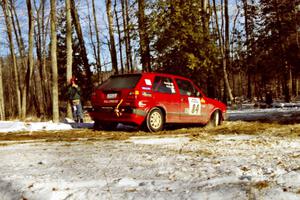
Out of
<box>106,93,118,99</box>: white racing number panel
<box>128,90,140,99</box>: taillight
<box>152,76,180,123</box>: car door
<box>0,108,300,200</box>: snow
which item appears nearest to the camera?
<box>0,108,300,200</box>: snow

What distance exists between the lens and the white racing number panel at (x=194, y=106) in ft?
36.8

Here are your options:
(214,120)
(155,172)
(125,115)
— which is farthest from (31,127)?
(155,172)

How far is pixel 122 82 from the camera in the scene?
392 inches

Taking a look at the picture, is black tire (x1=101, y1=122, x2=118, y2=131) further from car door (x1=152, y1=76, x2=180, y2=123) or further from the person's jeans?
the person's jeans

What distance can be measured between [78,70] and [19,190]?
3314 cm

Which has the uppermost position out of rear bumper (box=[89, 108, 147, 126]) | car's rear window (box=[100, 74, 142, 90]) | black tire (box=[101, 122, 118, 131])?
car's rear window (box=[100, 74, 142, 90])

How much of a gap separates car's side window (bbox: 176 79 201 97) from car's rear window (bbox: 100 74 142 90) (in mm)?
1657

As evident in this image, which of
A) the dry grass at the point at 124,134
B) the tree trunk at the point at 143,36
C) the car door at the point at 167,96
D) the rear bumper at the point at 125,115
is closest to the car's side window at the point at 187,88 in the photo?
the car door at the point at 167,96

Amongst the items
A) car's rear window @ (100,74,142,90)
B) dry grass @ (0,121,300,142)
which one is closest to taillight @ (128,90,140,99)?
car's rear window @ (100,74,142,90)

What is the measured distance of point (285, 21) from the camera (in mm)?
31672

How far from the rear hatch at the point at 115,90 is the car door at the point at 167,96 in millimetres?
675

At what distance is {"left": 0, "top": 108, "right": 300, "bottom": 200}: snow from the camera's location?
3.46 meters

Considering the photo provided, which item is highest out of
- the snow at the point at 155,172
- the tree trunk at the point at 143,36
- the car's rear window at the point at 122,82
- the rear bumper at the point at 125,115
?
the tree trunk at the point at 143,36

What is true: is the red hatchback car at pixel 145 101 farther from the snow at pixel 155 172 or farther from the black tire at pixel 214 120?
the snow at pixel 155 172
